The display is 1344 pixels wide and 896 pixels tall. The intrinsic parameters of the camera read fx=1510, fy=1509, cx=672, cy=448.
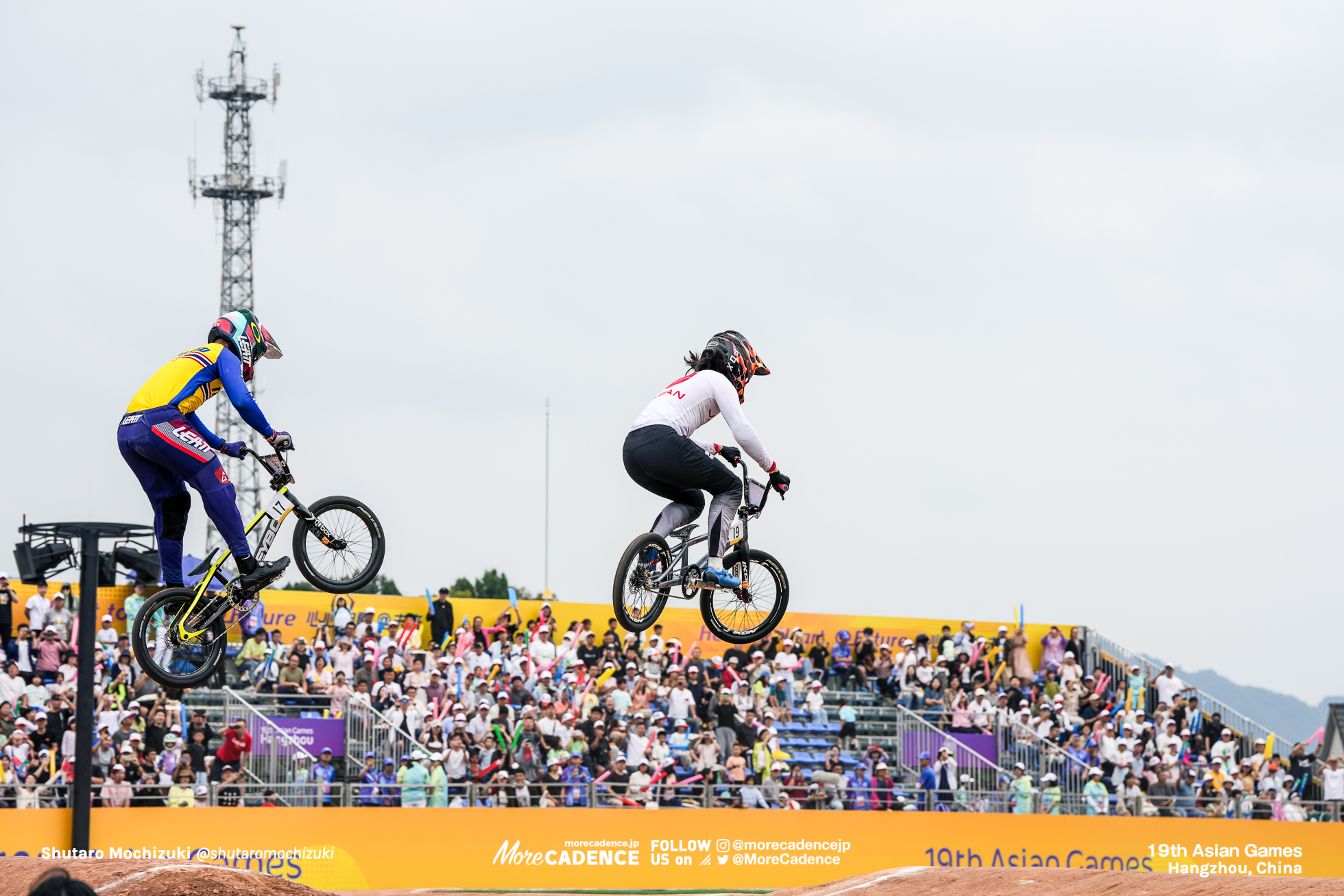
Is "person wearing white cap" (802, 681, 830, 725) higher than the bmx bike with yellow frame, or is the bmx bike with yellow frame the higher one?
Result: the bmx bike with yellow frame

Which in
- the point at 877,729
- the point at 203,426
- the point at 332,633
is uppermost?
the point at 203,426

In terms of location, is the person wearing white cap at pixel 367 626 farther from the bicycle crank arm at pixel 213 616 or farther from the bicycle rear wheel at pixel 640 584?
the bicycle rear wheel at pixel 640 584

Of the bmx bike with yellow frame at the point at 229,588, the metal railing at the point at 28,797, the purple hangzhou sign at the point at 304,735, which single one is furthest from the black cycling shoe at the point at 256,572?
the purple hangzhou sign at the point at 304,735

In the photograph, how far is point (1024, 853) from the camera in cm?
2359

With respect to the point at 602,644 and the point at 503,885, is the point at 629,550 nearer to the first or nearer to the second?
the point at 503,885

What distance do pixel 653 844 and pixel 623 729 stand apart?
1.78 m

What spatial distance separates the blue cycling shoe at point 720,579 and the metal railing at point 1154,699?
62.0ft

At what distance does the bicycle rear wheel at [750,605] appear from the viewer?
12211 millimetres

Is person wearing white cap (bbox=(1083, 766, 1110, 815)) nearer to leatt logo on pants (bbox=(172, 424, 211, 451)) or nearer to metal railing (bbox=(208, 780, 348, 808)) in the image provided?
metal railing (bbox=(208, 780, 348, 808))

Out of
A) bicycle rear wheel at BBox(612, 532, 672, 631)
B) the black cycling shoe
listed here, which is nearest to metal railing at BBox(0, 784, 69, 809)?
the black cycling shoe

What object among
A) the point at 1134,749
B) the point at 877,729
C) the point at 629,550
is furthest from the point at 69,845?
the point at 1134,749

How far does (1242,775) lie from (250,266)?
2889 centimetres

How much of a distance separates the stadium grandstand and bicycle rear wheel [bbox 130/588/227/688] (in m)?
8.94

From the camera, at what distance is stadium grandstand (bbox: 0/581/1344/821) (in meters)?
20.8
